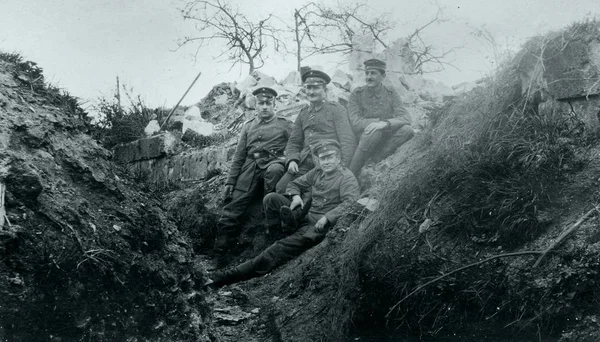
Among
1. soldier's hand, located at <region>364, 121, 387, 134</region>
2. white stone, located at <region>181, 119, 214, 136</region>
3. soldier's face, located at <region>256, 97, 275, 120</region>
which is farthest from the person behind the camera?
white stone, located at <region>181, 119, 214, 136</region>

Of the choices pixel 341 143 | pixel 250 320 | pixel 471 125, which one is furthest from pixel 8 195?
pixel 341 143

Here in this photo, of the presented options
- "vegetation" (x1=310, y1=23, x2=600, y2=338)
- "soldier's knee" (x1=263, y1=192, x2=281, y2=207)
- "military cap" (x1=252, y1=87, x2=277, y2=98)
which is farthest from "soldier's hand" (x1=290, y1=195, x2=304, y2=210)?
"military cap" (x1=252, y1=87, x2=277, y2=98)

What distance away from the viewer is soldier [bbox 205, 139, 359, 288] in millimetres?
6953

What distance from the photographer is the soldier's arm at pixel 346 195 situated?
6.85 metres

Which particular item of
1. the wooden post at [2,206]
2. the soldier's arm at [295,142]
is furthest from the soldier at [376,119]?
the wooden post at [2,206]

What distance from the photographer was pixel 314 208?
23.7 ft

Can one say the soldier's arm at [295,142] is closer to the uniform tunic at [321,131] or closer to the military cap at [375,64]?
the uniform tunic at [321,131]

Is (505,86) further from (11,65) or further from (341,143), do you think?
(11,65)

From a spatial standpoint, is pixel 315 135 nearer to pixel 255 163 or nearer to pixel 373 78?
pixel 255 163

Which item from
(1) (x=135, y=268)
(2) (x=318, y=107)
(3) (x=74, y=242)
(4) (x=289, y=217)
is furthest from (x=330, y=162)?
(3) (x=74, y=242)

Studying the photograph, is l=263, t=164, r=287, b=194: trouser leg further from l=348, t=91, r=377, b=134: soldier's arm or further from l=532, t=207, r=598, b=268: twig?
l=532, t=207, r=598, b=268: twig

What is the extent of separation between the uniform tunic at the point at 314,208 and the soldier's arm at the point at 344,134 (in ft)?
1.67

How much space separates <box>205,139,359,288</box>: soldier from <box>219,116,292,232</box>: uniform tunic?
1.89 ft

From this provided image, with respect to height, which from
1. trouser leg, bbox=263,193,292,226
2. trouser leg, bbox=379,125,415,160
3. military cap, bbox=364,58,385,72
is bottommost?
trouser leg, bbox=263,193,292,226
